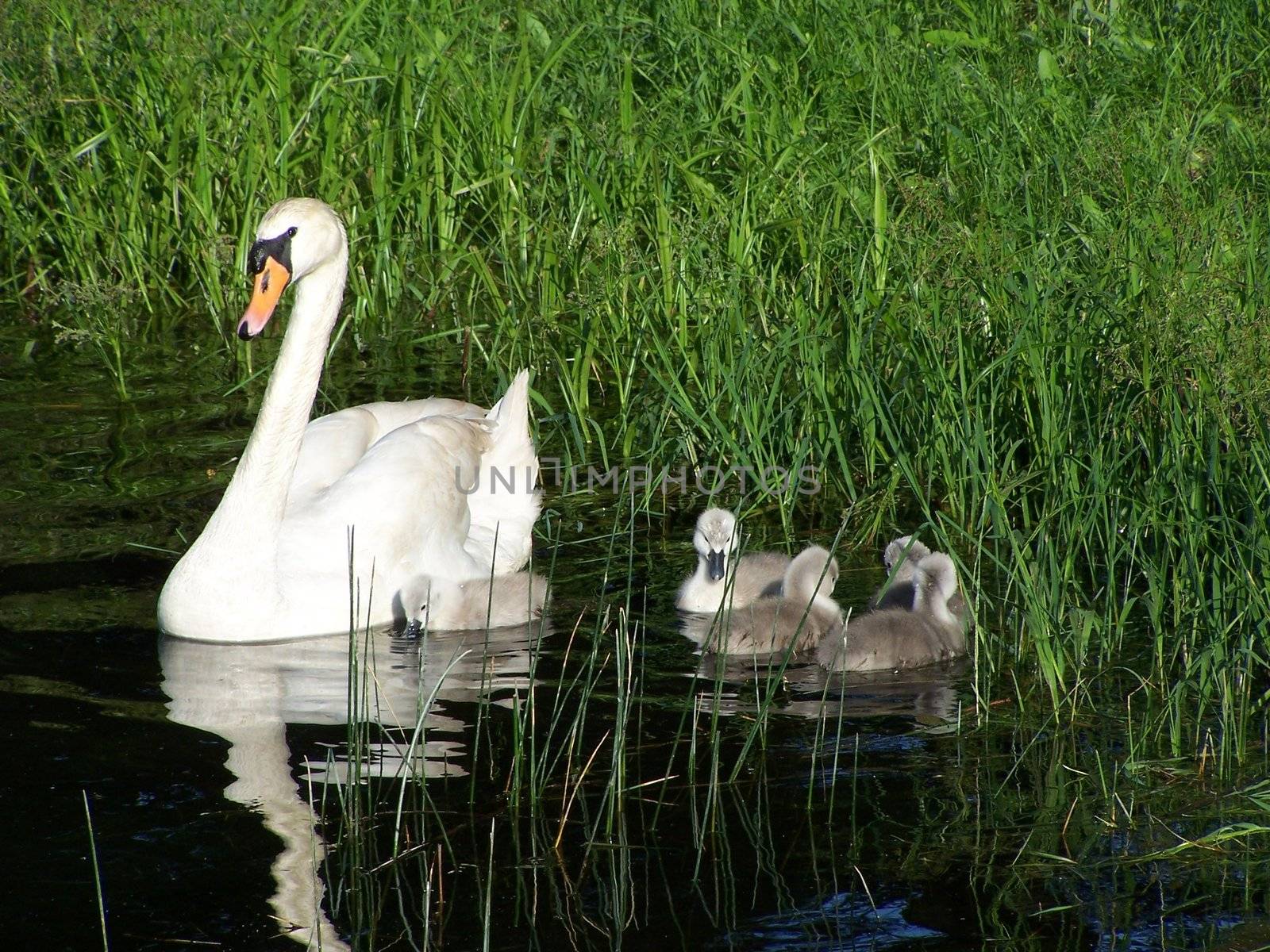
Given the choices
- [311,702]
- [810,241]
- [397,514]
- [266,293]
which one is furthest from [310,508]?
[810,241]

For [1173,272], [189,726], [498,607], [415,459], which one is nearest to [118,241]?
[415,459]

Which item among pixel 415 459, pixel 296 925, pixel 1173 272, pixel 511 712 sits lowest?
pixel 296 925

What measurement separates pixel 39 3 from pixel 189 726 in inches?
205

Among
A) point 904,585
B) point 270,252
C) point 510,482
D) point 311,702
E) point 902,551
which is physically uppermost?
point 270,252

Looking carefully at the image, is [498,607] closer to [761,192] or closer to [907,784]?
[907,784]

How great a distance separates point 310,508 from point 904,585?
6.66 ft

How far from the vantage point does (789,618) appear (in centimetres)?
564

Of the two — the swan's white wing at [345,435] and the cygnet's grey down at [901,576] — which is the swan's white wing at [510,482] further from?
the cygnet's grey down at [901,576]

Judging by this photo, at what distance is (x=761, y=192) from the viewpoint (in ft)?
24.8

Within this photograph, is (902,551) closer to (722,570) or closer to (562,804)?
(722,570)

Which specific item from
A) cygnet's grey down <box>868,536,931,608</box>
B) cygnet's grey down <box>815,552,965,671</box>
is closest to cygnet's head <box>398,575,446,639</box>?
cygnet's grey down <box>815,552,965,671</box>

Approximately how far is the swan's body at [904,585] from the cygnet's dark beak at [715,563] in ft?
1.72

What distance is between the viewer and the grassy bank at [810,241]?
17.4ft

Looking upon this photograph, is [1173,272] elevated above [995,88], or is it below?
below
